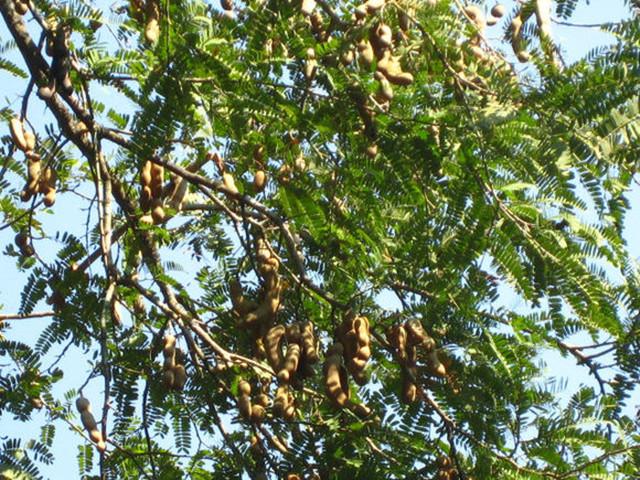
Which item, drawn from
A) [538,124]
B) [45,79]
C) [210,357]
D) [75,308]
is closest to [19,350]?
[75,308]

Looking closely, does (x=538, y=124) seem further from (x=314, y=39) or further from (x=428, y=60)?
(x=314, y=39)

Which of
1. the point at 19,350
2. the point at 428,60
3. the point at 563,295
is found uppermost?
the point at 428,60

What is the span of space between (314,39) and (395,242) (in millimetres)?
702

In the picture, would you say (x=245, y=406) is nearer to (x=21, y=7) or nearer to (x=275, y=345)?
(x=275, y=345)

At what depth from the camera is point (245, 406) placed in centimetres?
355

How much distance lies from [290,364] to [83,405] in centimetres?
59

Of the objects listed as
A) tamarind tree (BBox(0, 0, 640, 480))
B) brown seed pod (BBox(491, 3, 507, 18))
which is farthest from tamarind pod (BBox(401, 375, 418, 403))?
brown seed pod (BBox(491, 3, 507, 18))

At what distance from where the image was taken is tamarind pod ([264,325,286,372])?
332 centimetres

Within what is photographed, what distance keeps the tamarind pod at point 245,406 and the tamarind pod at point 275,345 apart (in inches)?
9.6

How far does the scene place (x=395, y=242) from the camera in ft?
12.8

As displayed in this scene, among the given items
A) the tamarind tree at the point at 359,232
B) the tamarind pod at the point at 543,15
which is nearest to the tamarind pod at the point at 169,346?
the tamarind tree at the point at 359,232

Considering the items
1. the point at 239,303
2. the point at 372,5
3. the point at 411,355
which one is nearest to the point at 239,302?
the point at 239,303

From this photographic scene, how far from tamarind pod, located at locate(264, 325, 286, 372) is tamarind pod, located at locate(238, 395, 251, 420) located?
0.80ft

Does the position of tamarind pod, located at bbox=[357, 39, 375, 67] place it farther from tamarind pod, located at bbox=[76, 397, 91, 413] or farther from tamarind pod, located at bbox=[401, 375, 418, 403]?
tamarind pod, located at bbox=[76, 397, 91, 413]
